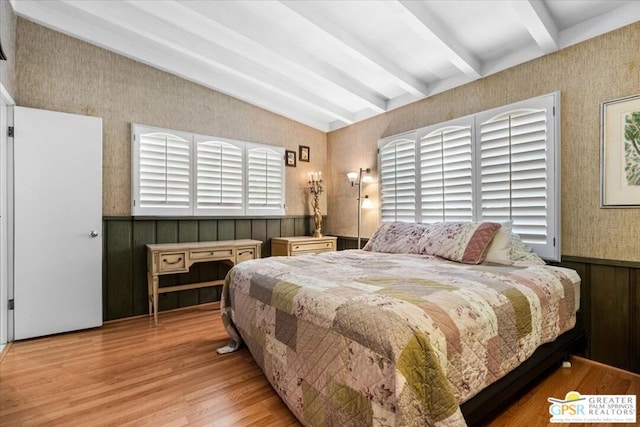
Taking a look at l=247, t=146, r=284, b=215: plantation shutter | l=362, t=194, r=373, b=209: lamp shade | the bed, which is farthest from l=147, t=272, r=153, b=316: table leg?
l=362, t=194, r=373, b=209: lamp shade

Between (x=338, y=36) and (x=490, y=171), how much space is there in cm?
183

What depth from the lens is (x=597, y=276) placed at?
2383 mm

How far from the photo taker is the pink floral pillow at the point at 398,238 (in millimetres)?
3006

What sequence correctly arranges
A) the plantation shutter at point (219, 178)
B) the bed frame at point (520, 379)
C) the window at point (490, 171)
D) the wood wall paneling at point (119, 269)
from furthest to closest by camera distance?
1. the plantation shutter at point (219, 178)
2. the wood wall paneling at point (119, 269)
3. the window at point (490, 171)
4. the bed frame at point (520, 379)

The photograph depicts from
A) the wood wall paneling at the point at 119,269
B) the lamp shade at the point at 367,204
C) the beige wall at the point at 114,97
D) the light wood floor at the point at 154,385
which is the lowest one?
the light wood floor at the point at 154,385

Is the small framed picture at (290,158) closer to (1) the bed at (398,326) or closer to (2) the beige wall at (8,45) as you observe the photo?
(1) the bed at (398,326)

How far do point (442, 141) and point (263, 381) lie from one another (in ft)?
9.19

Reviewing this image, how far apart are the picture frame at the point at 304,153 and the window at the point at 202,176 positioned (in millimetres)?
316

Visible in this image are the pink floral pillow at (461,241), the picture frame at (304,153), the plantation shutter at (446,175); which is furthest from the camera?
the picture frame at (304,153)

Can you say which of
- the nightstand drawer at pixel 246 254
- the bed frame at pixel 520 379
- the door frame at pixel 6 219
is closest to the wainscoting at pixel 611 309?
the bed frame at pixel 520 379

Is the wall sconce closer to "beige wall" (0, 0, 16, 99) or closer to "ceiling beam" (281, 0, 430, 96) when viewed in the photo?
"ceiling beam" (281, 0, 430, 96)

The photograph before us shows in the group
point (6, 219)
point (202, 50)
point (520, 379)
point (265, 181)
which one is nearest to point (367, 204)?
point (265, 181)

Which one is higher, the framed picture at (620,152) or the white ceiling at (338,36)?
the white ceiling at (338,36)

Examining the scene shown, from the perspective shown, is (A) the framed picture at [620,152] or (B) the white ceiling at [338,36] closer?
(A) the framed picture at [620,152]
